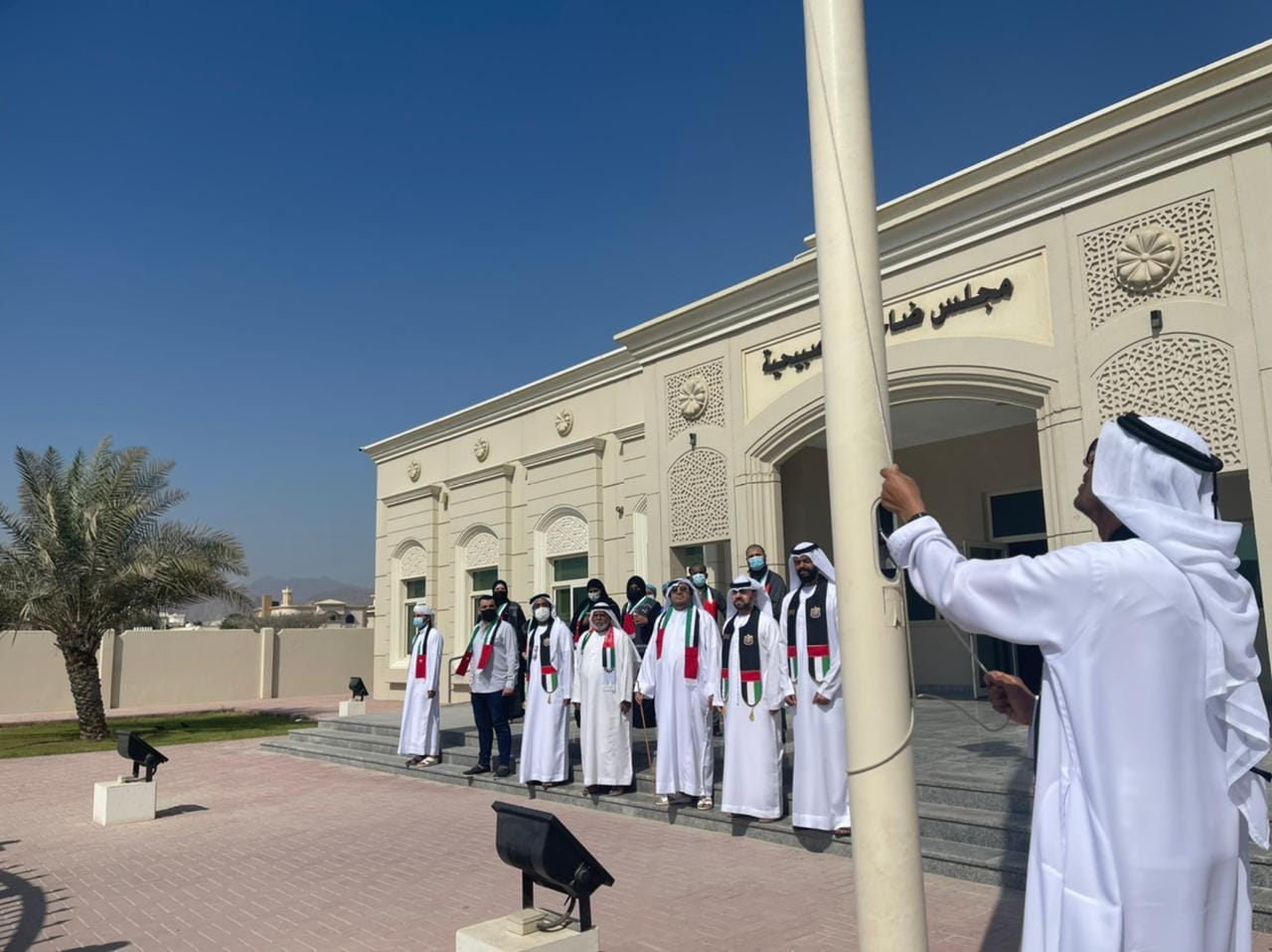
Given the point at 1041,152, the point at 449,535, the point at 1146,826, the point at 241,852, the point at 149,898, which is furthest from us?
the point at 449,535

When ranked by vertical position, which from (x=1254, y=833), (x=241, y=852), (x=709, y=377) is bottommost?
(x=241, y=852)

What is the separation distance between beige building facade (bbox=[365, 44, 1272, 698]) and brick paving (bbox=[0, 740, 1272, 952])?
1.55 meters

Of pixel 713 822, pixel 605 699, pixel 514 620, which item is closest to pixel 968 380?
pixel 605 699

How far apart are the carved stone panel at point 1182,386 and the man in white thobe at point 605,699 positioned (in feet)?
16.1

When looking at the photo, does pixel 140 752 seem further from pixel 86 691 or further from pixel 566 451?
pixel 566 451

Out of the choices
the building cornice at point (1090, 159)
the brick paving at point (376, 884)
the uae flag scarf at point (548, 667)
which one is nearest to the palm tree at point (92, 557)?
the brick paving at point (376, 884)

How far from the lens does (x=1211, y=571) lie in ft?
7.32

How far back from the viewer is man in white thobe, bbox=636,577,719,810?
7.86 m

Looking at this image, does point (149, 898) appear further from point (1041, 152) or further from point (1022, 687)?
point (1041, 152)

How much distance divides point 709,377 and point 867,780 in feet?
36.0

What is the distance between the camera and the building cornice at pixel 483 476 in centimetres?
1823

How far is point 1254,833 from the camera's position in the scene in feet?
7.82

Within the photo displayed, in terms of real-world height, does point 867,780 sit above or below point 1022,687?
below

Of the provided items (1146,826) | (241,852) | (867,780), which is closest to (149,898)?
(241,852)
